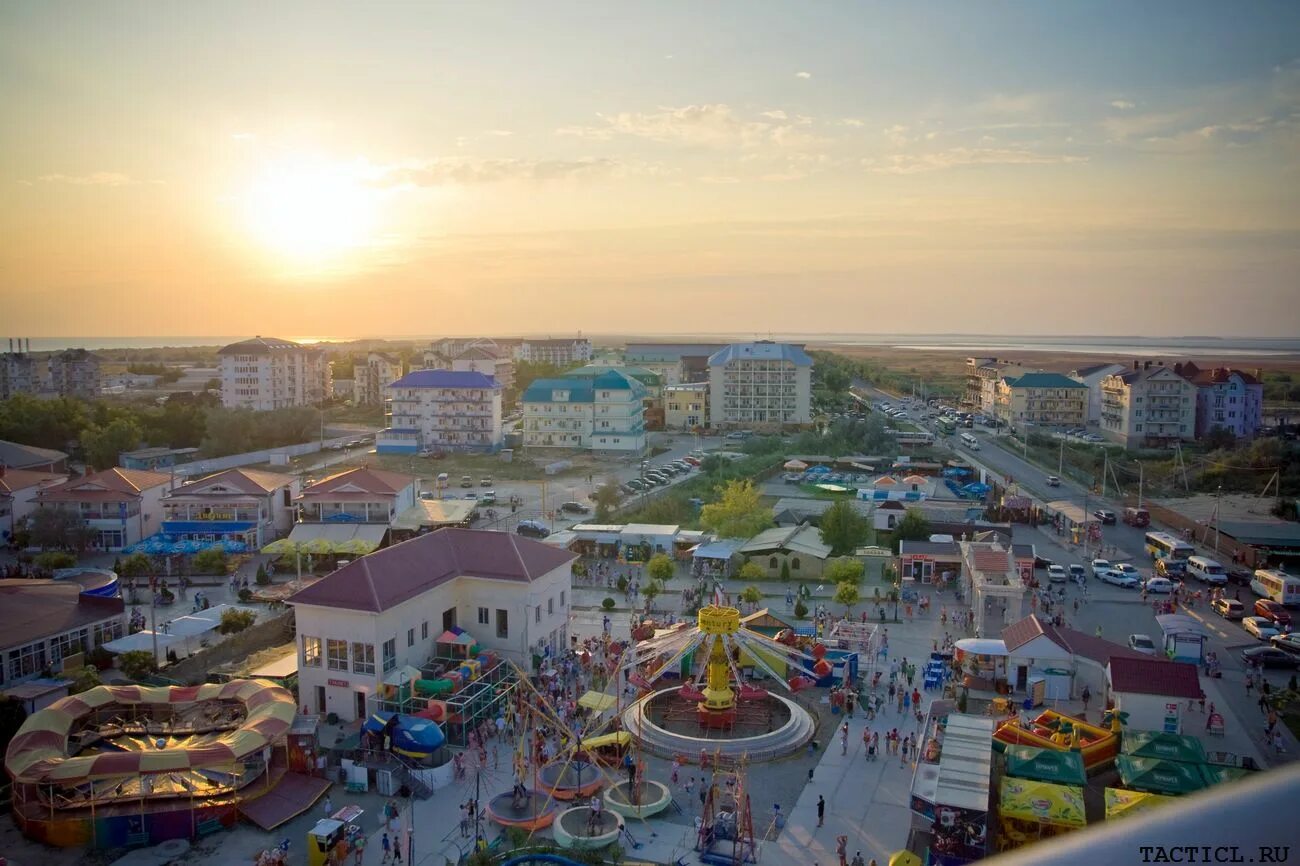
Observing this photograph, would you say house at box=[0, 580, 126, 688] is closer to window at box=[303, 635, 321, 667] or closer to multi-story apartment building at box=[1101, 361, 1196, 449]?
window at box=[303, 635, 321, 667]

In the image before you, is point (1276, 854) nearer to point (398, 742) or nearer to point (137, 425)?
point (398, 742)

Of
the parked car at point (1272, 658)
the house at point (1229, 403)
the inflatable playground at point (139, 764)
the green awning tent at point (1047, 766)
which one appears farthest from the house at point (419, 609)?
the house at point (1229, 403)

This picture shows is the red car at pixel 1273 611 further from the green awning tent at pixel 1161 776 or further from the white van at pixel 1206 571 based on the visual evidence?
the green awning tent at pixel 1161 776

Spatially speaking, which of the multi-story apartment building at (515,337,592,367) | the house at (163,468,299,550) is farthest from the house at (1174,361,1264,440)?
the multi-story apartment building at (515,337,592,367)

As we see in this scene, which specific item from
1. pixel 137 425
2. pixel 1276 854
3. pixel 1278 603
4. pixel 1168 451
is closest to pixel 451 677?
pixel 1276 854

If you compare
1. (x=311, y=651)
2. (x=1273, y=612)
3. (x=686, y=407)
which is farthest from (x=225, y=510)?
(x=686, y=407)
